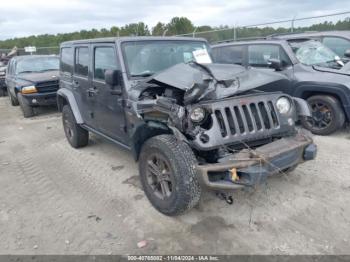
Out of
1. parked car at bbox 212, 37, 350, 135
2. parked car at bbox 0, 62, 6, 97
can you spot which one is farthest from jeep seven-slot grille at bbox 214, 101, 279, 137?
parked car at bbox 0, 62, 6, 97

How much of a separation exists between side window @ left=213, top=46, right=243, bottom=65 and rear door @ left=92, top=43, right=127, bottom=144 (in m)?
3.23

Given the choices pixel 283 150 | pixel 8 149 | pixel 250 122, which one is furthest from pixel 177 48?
pixel 8 149

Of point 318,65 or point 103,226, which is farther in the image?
point 318,65

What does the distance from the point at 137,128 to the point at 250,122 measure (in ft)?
4.21

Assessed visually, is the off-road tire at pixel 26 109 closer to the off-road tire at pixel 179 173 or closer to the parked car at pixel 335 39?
the off-road tire at pixel 179 173

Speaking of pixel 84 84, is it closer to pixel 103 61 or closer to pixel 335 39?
pixel 103 61

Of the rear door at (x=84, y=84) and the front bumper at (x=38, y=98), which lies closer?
the rear door at (x=84, y=84)

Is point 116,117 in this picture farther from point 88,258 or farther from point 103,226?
point 88,258

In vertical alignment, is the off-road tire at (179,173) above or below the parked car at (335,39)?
below

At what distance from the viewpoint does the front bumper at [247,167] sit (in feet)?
9.98

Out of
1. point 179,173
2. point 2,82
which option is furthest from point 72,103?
point 2,82

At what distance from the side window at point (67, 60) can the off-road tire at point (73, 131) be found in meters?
0.68

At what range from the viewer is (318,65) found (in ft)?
21.0

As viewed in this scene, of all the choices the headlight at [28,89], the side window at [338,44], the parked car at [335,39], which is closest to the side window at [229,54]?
the parked car at [335,39]
